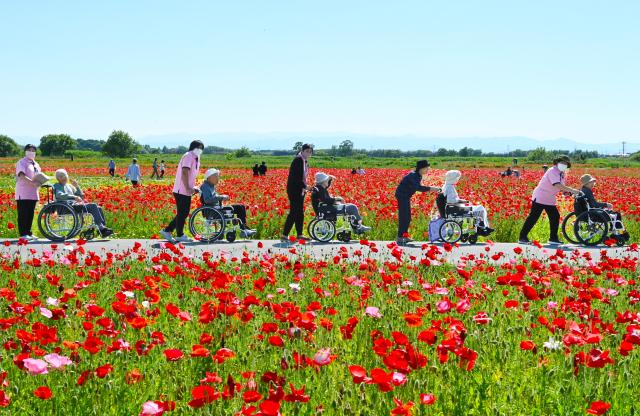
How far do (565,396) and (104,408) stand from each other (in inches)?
88.7

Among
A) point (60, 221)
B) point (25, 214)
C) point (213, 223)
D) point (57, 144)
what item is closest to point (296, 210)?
point (213, 223)

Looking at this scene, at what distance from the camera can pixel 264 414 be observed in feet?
7.39

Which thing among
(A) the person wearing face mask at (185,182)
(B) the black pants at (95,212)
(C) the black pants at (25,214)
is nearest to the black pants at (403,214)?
(A) the person wearing face mask at (185,182)

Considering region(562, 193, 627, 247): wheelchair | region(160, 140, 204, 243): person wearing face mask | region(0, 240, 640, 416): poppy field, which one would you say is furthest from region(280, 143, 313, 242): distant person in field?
region(0, 240, 640, 416): poppy field

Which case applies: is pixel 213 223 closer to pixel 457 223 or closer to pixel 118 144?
pixel 457 223

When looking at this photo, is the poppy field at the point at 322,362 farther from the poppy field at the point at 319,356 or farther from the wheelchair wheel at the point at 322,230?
the wheelchair wheel at the point at 322,230

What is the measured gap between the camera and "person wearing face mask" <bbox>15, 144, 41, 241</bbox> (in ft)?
40.0

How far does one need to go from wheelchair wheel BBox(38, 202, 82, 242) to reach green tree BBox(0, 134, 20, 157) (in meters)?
159

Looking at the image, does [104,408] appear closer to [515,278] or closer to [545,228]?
[515,278]

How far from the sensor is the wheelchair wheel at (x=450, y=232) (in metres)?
12.5

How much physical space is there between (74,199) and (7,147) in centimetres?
16116

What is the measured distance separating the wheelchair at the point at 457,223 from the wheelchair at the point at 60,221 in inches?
255

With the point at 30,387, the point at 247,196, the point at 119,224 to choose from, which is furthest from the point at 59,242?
the point at 30,387

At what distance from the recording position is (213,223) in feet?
41.0
